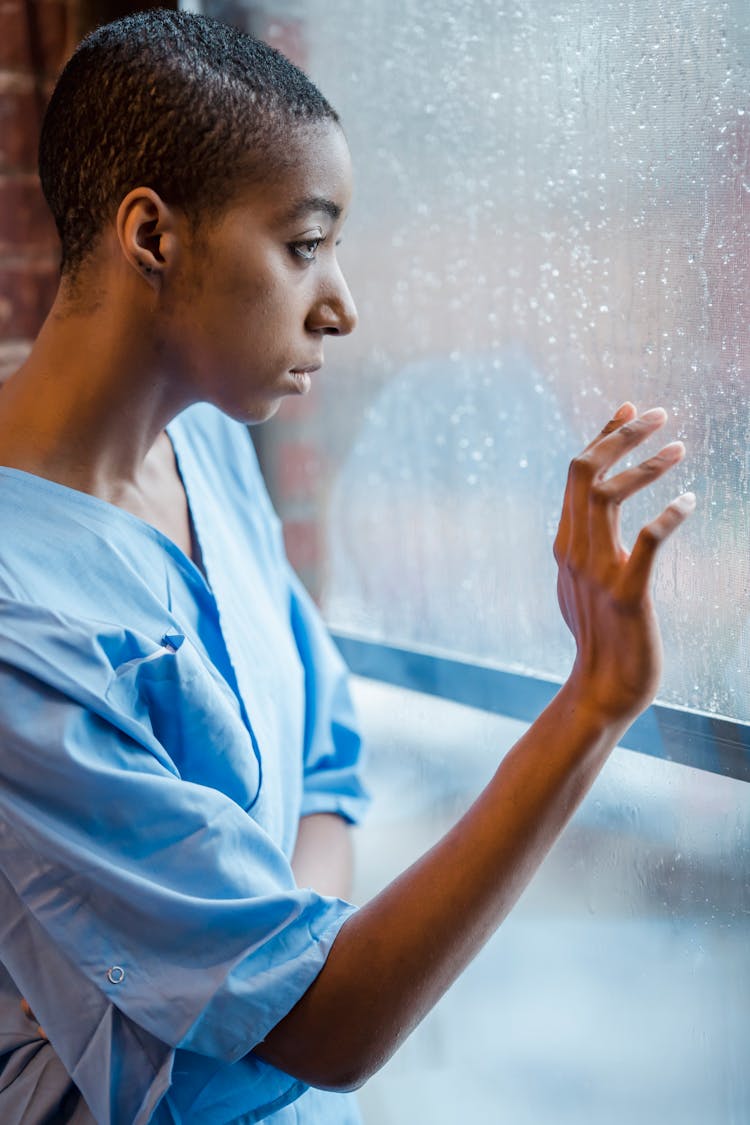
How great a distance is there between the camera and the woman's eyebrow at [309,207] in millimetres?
704

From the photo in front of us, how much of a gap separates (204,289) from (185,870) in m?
0.36

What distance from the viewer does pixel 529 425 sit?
88 centimetres

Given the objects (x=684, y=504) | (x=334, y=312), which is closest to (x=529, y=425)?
(x=334, y=312)

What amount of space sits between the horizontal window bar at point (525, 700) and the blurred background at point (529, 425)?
0.01m

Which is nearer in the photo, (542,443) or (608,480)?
(608,480)

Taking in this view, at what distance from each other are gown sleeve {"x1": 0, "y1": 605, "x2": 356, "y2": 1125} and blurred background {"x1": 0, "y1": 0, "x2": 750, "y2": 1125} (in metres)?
0.30

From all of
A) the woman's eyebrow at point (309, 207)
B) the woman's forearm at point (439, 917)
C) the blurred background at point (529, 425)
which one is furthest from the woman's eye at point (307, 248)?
the woman's forearm at point (439, 917)

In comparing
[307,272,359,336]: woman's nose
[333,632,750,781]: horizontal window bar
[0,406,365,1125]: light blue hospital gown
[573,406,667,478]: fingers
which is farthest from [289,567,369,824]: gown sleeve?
[573,406,667,478]: fingers

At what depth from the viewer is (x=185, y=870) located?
644mm

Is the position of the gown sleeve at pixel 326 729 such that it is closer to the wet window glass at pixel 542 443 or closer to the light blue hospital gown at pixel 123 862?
the wet window glass at pixel 542 443

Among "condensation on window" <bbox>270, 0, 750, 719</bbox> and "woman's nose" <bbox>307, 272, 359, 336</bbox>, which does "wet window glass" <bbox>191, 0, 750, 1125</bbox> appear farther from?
"woman's nose" <bbox>307, 272, 359, 336</bbox>

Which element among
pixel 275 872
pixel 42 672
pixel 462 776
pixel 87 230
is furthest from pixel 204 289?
pixel 462 776

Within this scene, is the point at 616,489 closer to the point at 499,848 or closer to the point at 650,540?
the point at 650,540

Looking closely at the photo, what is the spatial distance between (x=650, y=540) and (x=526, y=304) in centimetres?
34
